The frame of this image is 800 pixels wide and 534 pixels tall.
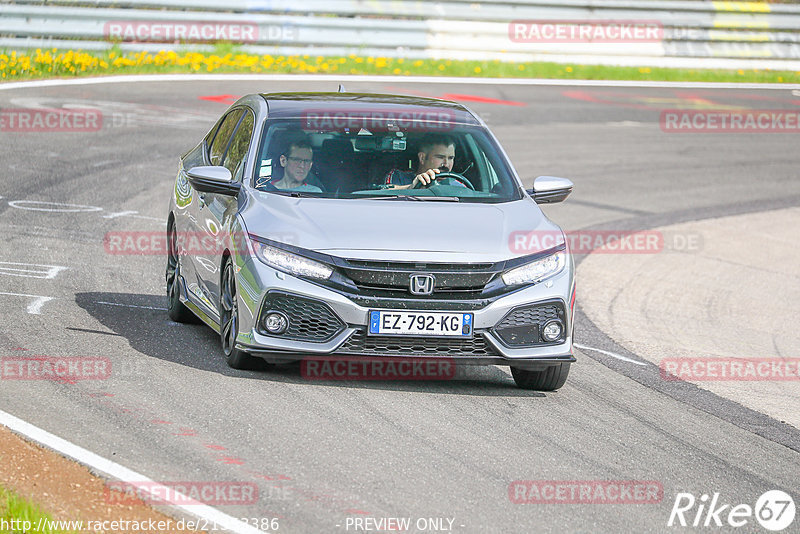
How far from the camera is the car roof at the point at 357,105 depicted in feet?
30.8

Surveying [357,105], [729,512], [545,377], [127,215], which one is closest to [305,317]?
[545,377]

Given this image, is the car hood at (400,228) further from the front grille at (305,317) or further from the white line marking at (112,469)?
the white line marking at (112,469)

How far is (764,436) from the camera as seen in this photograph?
25.7 ft

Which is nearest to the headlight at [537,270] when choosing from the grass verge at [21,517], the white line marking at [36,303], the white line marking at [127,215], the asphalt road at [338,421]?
the asphalt road at [338,421]

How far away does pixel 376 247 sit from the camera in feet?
25.7

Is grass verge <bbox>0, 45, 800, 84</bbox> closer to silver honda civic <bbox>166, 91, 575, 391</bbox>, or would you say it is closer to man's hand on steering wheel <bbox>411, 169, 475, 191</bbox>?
silver honda civic <bbox>166, 91, 575, 391</bbox>

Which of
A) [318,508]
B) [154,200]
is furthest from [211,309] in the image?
[154,200]

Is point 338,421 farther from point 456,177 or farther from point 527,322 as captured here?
point 456,177

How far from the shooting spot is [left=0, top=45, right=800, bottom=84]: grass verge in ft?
76.5

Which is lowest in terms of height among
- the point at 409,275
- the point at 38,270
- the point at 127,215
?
the point at 127,215

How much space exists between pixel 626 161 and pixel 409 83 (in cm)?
594

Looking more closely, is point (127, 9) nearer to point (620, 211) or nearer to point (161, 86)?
point (161, 86)

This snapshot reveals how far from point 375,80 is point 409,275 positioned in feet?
58.9

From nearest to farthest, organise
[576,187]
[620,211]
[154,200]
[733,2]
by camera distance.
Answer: [154,200] < [620,211] < [576,187] < [733,2]
